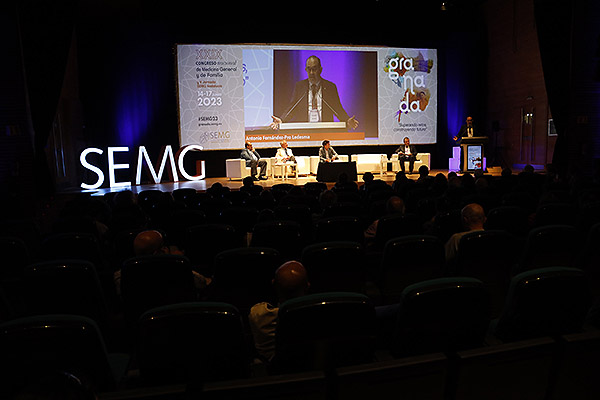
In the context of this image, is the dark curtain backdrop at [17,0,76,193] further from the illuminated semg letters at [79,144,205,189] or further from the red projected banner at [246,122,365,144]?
the red projected banner at [246,122,365,144]

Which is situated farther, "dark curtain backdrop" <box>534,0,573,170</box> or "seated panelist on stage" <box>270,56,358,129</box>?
"seated panelist on stage" <box>270,56,358,129</box>

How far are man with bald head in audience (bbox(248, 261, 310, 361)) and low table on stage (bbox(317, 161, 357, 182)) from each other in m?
8.99

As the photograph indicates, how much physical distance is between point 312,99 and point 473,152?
5140mm

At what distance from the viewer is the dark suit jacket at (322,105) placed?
13391 millimetres

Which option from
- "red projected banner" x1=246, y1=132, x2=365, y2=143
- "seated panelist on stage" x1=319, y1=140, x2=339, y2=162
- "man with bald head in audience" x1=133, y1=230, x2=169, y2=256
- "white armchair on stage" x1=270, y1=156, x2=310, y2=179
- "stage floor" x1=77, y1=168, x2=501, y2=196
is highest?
A: "red projected banner" x1=246, y1=132, x2=365, y2=143

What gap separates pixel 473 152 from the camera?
42.3ft

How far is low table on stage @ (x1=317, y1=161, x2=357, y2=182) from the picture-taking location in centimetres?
1086

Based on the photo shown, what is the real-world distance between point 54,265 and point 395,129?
13.2m

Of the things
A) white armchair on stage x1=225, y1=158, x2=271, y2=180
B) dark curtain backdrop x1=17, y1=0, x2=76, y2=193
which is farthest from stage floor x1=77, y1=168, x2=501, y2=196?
dark curtain backdrop x1=17, y1=0, x2=76, y2=193

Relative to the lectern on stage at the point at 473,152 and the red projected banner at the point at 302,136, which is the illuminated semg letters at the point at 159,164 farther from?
the lectern on stage at the point at 473,152

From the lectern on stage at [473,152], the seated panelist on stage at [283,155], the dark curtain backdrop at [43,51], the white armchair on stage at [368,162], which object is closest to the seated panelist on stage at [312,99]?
the seated panelist on stage at [283,155]

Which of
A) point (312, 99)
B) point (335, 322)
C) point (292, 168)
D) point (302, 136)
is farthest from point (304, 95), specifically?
point (335, 322)

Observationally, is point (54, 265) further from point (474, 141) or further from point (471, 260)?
point (474, 141)

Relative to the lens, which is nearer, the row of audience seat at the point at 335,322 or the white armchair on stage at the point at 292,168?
the row of audience seat at the point at 335,322
